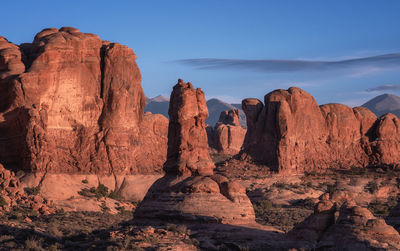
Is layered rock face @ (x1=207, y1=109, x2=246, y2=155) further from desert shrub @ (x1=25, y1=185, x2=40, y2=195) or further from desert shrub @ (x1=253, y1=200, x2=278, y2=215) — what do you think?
desert shrub @ (x1=25, y1=185, x2=40, y2=195)

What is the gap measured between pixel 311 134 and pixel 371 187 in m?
7.78

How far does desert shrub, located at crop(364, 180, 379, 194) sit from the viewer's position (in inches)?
2313

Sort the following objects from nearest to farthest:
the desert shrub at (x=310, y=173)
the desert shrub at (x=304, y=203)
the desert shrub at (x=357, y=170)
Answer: the desert shrub at (x=304, y=203) → the desert shrub at (x=310, y=173) → the desert shrub at (x=357, y=170)

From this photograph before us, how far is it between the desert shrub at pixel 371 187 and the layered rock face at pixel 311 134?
4391 millimetres

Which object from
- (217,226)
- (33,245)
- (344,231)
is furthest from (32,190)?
(344,231)

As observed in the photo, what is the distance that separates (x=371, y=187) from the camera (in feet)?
195

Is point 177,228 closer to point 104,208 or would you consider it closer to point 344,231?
point 344,231

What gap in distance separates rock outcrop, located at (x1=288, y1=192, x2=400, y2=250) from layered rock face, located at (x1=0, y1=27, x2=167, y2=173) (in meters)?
28.9

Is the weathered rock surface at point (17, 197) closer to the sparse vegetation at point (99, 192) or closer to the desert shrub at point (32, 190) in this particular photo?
the desert shrub at point (32, 190)

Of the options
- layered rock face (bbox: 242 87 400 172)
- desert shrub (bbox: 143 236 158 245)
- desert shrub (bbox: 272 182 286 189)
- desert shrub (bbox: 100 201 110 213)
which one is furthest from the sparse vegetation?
desert shrub (bbox: 143 236 158 245)

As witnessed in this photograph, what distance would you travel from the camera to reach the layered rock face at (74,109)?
2057 inches

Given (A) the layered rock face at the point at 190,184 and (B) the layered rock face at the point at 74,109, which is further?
(B) the layered rock face at the point at 74,109

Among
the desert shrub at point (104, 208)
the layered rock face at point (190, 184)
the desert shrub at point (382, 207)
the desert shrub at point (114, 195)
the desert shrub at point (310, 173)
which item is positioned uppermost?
the layered rock face at point (190, 184)

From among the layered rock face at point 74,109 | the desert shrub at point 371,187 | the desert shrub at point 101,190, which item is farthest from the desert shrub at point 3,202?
the desert shrub at point 371,187
